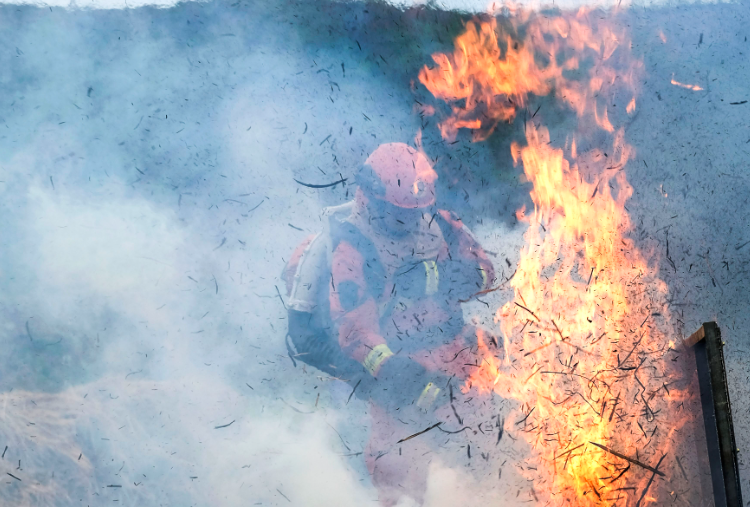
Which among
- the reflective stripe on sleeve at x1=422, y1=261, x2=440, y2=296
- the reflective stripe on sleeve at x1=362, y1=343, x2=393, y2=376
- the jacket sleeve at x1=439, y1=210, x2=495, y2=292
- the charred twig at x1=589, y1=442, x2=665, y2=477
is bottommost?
the charred twig at x1=589, y1=442, x2=665, y2=477

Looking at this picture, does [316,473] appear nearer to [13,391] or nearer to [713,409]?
[13,391]

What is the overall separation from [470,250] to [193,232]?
41.0 inches

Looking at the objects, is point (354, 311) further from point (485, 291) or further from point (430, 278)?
point (485, 291)

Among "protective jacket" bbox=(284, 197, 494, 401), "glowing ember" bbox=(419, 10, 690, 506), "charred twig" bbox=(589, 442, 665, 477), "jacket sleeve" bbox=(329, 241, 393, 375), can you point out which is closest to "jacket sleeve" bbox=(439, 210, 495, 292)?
"protective jacket" bbox=(284, 197, 494, 401)

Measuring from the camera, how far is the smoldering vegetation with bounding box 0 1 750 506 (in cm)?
175

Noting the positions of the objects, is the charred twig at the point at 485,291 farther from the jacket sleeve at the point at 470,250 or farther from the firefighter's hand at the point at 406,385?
the firefighter's hand at the point at 406,385

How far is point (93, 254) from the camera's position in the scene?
5.83 ft

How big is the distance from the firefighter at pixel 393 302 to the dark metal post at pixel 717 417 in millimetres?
840

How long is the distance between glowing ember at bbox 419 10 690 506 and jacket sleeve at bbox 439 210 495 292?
0.11 meters

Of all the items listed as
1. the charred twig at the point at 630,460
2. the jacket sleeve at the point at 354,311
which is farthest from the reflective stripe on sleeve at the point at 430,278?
the charred twig at the point at 630,460

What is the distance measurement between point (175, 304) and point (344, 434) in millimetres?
787

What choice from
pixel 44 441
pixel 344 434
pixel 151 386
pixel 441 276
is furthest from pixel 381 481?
pixel 44 441

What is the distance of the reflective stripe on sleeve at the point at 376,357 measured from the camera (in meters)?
1.80

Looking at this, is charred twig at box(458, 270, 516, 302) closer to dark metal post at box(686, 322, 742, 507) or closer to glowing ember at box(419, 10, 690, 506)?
glowing ember at box(419, 10, 690, 506)
